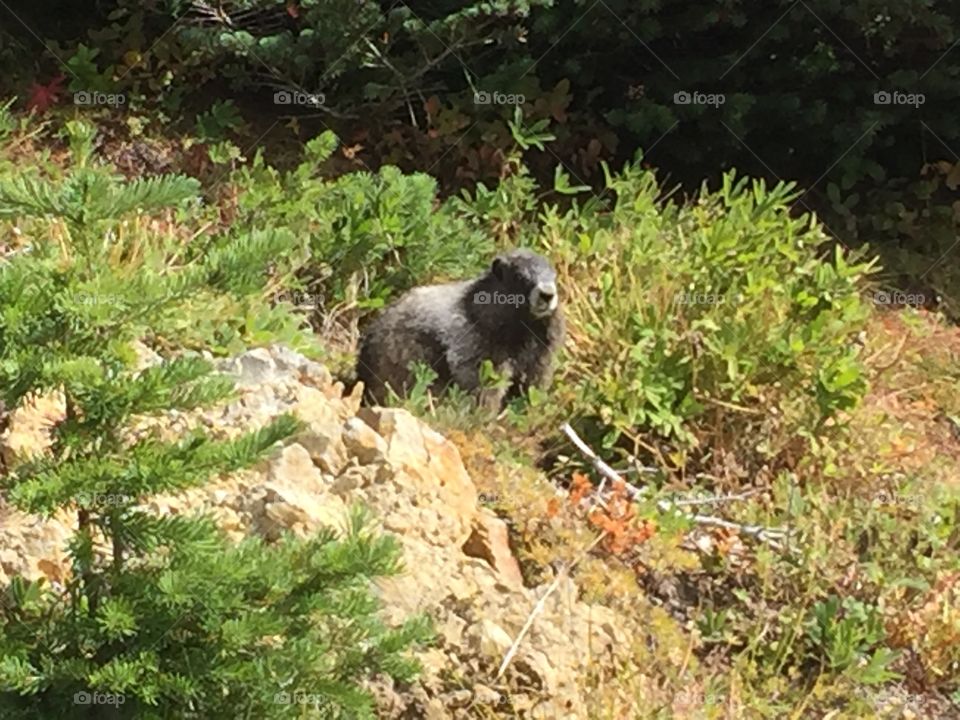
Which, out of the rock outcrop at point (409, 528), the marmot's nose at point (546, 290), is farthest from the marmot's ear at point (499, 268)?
the rock outcrop at point (409, 528)

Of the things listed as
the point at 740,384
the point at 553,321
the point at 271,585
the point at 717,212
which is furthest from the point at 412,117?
the point at 271,585

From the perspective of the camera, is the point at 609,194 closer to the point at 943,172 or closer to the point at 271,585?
the point at 943,172

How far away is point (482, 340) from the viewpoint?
6051mm

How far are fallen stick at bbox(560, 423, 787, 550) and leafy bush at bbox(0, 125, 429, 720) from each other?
2057 mm

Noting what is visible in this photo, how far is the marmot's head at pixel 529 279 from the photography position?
5875 millimetres

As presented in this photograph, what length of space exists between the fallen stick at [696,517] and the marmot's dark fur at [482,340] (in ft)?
1.64

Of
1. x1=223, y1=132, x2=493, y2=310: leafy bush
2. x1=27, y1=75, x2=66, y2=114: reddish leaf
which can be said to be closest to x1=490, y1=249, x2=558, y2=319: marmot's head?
x1=223, y1=132, x2=493, y2=310: leafy bush

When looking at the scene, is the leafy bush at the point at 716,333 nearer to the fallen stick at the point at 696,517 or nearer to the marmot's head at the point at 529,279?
the fallen stick at the point at 696,517

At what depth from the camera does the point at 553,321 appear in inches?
239

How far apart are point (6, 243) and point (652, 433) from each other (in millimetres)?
3112

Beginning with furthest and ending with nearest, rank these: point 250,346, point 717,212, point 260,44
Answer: point 260,44 < point 717,212 < point 250,346

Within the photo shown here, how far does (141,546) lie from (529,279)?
3019 millimetres

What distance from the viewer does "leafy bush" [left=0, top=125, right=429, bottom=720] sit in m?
3.01

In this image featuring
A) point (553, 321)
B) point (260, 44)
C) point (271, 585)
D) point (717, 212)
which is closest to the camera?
point (271, 585)
